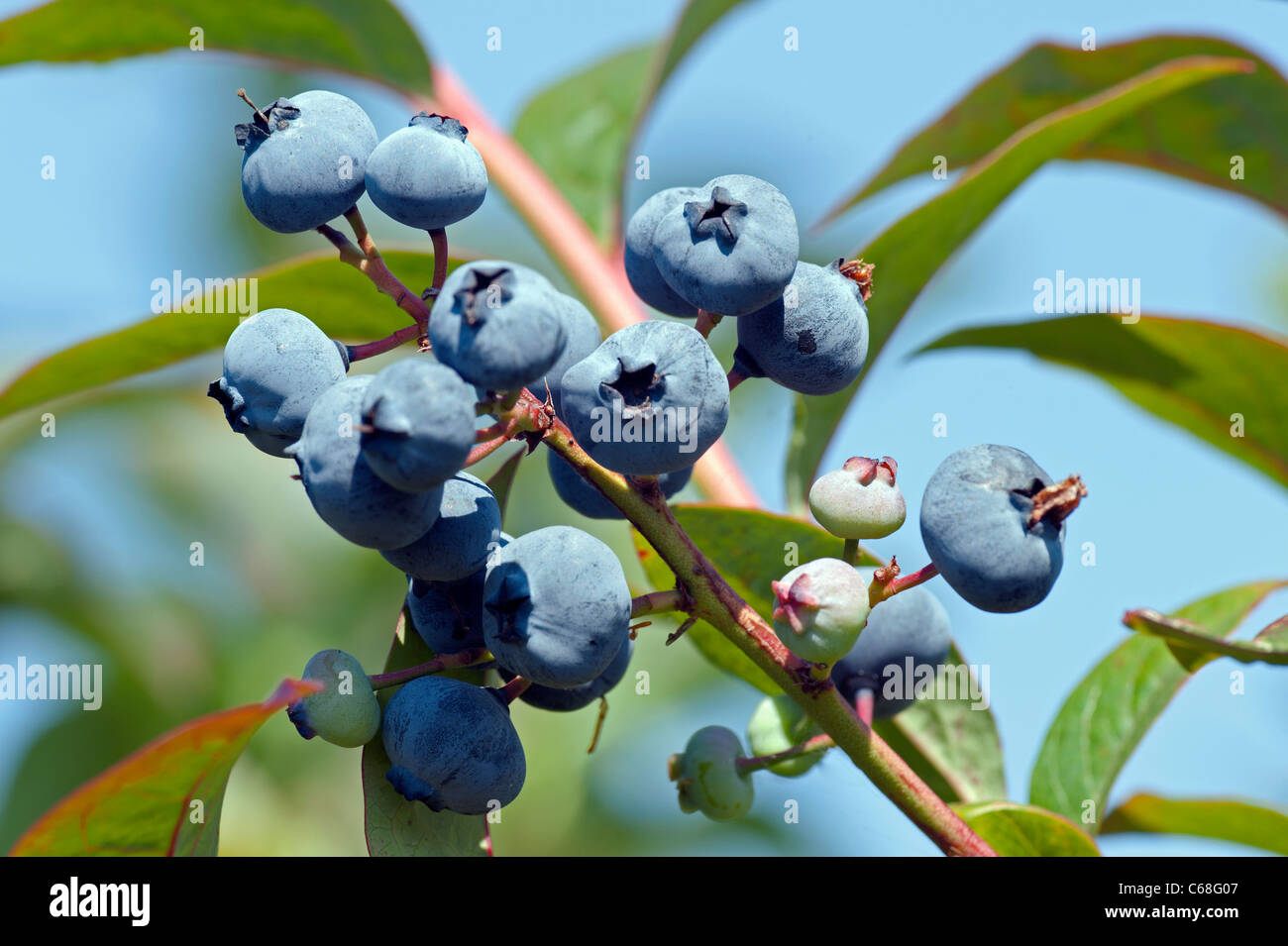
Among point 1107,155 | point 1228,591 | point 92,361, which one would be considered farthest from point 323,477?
point 1107,155

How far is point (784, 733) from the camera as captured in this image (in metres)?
1.57

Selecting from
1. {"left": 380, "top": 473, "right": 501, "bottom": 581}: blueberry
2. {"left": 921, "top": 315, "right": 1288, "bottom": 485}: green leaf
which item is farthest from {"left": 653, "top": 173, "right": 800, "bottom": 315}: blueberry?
{"left": 921, "top": 315, "right": 1288, "bottom": 485}: green leaf

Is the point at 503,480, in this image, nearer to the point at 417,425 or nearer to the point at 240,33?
the point at 417,425

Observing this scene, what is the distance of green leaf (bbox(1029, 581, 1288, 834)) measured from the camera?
1.87m

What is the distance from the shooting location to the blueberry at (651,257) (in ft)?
4.63

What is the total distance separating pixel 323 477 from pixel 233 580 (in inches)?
122

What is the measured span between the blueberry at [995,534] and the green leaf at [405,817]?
0.58 metres

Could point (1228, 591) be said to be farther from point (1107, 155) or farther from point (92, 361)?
point (92, 361)

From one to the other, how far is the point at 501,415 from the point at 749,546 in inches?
24.0

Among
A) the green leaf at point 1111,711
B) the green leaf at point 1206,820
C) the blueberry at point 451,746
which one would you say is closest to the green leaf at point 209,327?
the blueberry at point 451,746

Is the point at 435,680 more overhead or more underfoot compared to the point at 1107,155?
more underfoot

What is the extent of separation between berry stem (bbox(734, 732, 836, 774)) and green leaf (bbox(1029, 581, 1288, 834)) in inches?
23.2

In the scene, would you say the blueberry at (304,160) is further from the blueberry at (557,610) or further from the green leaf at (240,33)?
the green leaf at (240,33)

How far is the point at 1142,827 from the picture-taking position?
1986 mm
